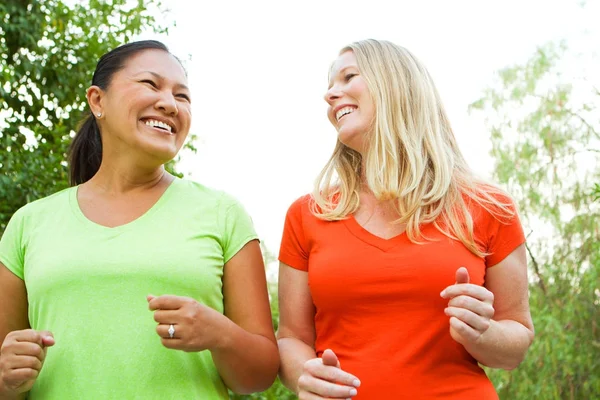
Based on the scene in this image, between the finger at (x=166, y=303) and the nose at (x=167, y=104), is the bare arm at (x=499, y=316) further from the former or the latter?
the nose at (x=167, y=104)

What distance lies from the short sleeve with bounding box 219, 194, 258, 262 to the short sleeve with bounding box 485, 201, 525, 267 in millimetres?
688

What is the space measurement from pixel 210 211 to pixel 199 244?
0.43 feet

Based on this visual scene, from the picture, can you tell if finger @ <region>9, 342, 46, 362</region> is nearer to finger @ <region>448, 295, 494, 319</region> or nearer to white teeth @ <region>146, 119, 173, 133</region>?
white teeth @ <region>146, 119, 173, 133</region>

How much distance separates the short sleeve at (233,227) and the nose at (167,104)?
0.30m

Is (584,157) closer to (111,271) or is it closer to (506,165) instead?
(506,165)

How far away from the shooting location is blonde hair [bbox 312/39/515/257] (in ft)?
7.65

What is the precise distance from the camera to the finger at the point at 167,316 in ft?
6.36

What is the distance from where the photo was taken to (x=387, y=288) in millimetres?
2201

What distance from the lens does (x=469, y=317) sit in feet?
6.48

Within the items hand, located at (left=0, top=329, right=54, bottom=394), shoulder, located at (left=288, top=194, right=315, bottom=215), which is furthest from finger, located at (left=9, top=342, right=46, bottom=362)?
shoulder, located at (left=288, top=194, right=315, bottom=215)

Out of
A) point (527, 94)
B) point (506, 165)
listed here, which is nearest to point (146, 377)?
point (506, 165)

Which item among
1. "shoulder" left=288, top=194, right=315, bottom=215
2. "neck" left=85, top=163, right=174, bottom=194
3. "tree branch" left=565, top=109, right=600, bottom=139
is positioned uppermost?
"tree branch" left=565, top=109, right=600, bottom=139

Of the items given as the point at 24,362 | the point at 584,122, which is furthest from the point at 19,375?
the point at 584,122

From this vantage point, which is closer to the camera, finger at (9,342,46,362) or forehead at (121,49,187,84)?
finger at (9,342,46,362)
